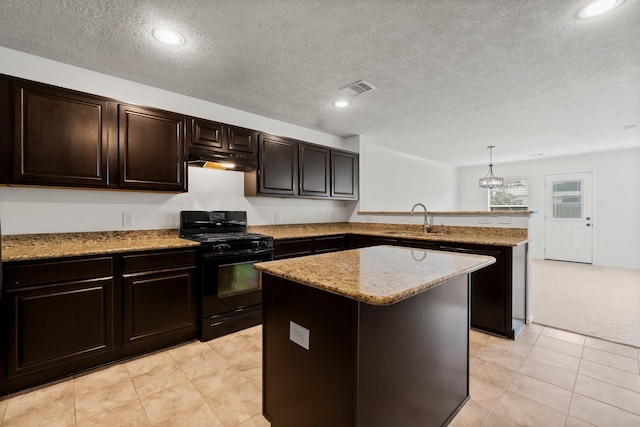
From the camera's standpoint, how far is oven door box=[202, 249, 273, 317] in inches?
107

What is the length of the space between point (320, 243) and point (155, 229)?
1.93 m

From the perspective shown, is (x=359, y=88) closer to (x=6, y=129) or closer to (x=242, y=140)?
(x=242, y=140)

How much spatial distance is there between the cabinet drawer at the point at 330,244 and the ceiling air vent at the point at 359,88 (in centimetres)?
182

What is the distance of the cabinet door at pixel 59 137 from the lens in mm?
2125

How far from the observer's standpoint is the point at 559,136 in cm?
489

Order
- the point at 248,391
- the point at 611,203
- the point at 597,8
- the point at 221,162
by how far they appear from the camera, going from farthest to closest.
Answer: the point at 611,203
the point at 221,162
the point at 248,391
the point at 597,8

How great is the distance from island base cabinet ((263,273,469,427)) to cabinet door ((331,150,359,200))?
2.90m

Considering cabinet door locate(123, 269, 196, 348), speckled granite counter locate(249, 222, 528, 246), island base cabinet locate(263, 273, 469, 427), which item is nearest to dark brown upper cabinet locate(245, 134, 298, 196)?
speckled granite counter locate(249, 222, 528, 246)

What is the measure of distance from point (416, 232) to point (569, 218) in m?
5.08

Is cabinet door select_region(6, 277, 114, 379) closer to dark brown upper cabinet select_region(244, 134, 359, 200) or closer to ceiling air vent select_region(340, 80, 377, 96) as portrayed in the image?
dark brown upper cabinet select_region(244, 134, 359, 200)

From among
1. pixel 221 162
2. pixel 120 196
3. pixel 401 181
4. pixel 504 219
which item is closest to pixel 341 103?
pixel 221 162

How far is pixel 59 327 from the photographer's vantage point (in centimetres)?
206

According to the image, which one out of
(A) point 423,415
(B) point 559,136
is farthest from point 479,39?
(B) point 559,136

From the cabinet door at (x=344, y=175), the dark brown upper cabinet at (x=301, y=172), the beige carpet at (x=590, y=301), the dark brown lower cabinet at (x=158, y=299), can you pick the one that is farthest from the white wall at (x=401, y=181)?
the dark brown lower cabinet at (x=158, y=299)
